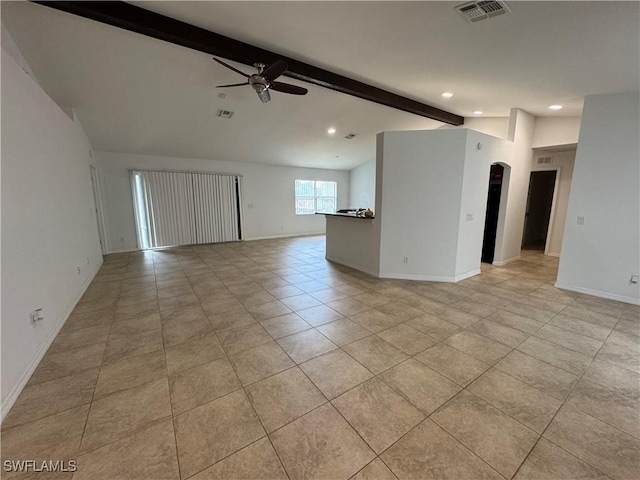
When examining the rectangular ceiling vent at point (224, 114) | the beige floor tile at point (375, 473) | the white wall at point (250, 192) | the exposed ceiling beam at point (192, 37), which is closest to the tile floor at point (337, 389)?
the beige floor tile at point (375, 473)

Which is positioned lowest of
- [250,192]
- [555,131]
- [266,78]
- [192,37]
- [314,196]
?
[314,196]

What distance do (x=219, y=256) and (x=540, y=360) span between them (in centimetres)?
597

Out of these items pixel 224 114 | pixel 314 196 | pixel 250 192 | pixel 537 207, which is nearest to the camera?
pixel 224 114

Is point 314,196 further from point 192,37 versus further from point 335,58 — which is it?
point 192,37

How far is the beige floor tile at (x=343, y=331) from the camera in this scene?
2.64 m

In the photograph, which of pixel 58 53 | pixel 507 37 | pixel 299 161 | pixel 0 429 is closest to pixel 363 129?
pixel 299 161

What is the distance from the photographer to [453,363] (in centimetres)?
227

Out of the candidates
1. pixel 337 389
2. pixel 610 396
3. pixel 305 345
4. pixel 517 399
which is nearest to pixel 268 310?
pixel 305 345

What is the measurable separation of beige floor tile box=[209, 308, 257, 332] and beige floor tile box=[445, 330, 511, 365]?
215cm

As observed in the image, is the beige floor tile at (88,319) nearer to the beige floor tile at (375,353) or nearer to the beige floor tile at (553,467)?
the beige floor tile at (375,353)

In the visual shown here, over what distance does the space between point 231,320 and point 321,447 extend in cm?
187

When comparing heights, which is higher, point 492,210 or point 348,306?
point 492,210

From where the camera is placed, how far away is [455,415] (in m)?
1.73

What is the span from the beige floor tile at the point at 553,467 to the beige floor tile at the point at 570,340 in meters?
1.47
